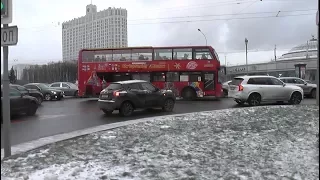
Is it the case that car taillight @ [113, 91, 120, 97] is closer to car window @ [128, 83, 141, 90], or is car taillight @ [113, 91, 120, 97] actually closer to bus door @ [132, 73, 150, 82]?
car window @ [128, 83, 141, 90]

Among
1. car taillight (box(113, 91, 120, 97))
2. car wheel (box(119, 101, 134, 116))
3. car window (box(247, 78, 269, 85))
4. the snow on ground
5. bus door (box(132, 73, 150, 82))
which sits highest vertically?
bus door (box(132, 73, 150, 82))

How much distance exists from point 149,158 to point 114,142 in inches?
60.5

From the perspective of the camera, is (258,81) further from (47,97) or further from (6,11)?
Answer: (47,97)

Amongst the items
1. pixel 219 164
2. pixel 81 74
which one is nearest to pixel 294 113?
pixel 219 164

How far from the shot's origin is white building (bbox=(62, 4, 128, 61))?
3741cm

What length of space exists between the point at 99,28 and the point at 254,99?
2707 centimetres

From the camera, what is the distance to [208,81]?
24031mm

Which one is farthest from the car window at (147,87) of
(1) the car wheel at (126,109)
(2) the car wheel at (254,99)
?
(2) the car wheel at (254,99)

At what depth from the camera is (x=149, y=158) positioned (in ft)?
19.8

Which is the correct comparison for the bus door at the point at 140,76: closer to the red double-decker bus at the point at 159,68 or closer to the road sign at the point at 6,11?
the red double-decker bus at the point at 159,68

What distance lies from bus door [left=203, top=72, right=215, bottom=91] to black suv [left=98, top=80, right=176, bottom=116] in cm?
879

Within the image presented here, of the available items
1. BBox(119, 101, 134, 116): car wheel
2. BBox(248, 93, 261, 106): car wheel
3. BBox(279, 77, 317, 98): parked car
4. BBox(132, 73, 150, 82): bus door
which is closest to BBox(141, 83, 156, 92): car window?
BBox(119, 101, 134, 116): car wheel

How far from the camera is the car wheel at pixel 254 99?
17953mm

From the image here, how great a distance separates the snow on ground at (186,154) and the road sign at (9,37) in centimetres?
211
